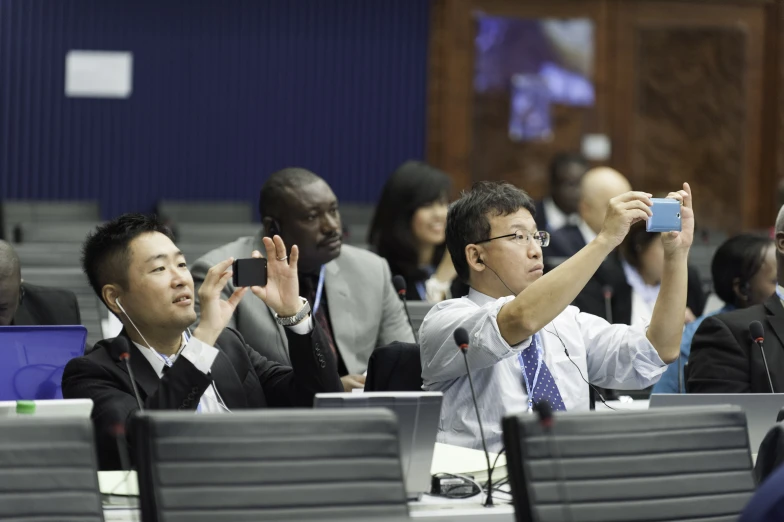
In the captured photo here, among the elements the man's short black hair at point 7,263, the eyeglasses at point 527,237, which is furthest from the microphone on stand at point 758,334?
the man's short black hair at point 7,263

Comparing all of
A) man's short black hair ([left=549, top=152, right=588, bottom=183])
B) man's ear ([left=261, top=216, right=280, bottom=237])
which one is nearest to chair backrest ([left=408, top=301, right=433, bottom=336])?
man's ear ([left=261, top=216, right=280, bottom=237])

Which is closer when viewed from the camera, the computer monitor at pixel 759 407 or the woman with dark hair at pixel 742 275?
the computer monitor at pixel 759 407

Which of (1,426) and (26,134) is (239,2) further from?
(1,426)

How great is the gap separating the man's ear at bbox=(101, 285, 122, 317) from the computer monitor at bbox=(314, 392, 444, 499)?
3.38ft

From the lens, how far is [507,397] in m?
3.17

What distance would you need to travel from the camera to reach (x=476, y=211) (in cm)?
328

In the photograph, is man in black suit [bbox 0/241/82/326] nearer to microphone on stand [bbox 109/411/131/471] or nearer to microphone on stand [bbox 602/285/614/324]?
microphone on stand [bbox 109/411/131/471]

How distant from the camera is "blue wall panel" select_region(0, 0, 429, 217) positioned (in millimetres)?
8984

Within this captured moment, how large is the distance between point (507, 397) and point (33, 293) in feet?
6.61

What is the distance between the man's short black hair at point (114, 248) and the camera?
316 centimetres

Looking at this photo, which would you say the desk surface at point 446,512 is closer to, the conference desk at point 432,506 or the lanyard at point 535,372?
the conference desk at point 432,506

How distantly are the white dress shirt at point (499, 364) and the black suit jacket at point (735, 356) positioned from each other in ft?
1.35

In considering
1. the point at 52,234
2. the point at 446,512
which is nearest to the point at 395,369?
the point at 446,512

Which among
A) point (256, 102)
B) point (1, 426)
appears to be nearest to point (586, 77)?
point (256, 102)
